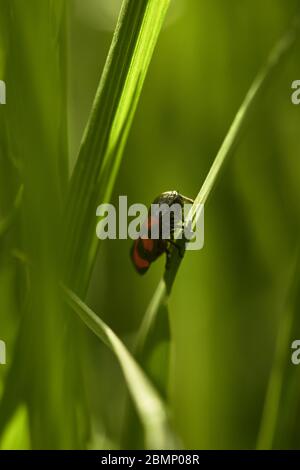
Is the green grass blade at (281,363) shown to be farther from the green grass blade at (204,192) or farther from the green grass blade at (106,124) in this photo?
the green grass blade at (106,124)

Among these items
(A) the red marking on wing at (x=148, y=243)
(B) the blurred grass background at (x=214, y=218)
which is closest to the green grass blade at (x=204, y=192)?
(A) the red marking on wing at (x=148, y=243)

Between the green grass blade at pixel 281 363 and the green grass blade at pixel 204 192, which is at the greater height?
the green grass blade at pixel 204 192

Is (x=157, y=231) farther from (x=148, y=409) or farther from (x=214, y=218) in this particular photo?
(x=148, y=409)

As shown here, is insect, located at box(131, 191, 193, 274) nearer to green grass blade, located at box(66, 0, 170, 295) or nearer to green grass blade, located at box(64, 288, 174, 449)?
green grass blade, located at box(66, 0, 170, 295)

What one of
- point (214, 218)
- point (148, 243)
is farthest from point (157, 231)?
point (214, 218)

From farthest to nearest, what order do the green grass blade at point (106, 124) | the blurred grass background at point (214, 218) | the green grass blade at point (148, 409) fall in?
the blurred grass background at point (214, 218)
the green grass blade at point (106, 124)
the green grass blade at point (148, 409)

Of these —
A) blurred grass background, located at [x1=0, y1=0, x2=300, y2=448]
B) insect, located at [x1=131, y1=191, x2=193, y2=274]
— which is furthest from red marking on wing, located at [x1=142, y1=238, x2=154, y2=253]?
blurred grass background, located at [x1=0, y1=0, x2=300, y2=448]
